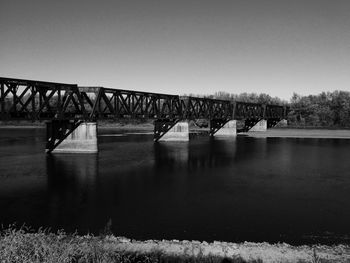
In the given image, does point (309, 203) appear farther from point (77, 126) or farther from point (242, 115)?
point (242, 115)

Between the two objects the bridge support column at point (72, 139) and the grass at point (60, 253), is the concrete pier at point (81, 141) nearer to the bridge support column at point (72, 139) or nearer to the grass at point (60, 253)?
the bridge support column at point (72, 139)

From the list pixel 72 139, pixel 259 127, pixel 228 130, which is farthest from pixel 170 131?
pixel 259 127

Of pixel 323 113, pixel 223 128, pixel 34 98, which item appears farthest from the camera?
pixel 323 113

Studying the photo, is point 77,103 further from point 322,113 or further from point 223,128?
point 322,113

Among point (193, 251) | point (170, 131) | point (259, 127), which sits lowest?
point (193, 251)

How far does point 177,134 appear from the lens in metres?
92.1

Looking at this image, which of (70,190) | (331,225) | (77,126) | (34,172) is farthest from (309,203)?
(77,126)

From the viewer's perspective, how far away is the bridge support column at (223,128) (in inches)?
4661

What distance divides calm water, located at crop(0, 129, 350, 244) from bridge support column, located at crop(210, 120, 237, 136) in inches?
2669

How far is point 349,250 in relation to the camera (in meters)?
14.9

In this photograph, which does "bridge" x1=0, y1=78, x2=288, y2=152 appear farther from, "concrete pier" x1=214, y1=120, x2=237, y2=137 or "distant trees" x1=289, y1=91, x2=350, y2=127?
"distant trees" x1=289, y1=91, x2=350, y2=127

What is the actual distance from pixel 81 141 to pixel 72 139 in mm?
1588

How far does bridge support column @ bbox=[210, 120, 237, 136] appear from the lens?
11839cm

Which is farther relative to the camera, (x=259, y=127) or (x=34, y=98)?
(x=259, y=127)
